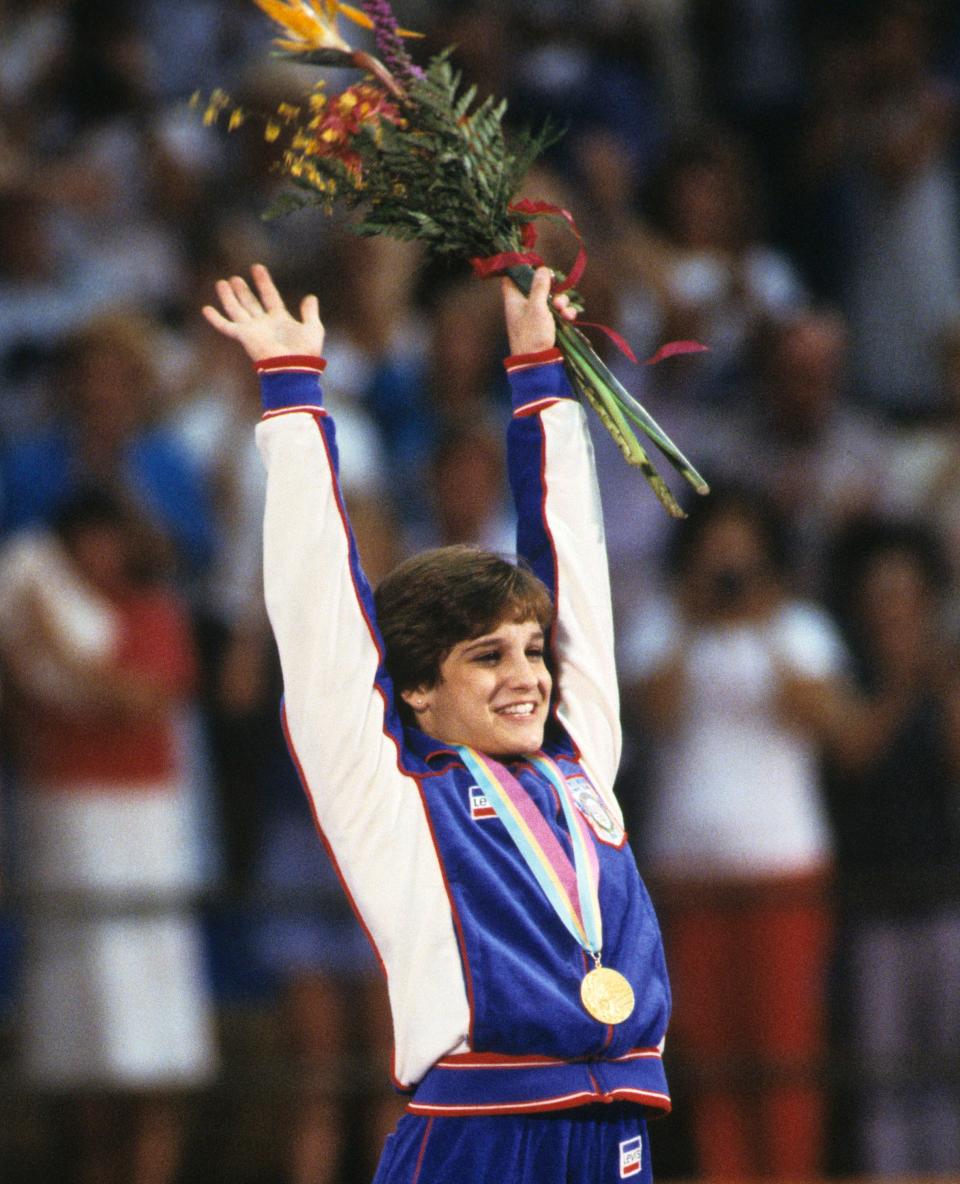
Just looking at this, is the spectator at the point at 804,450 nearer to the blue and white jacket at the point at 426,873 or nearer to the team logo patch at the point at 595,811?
the team logo patch at the point at 595,811

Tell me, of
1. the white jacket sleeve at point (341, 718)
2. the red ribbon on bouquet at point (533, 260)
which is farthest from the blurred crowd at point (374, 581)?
the white jacket sleeve at point (341, 718)

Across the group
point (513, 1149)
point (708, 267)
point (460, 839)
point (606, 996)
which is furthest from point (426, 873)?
point (708, 267)

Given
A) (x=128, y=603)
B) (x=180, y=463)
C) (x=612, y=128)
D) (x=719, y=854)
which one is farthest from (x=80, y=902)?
(x=612, y=128)

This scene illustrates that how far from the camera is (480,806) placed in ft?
12.3

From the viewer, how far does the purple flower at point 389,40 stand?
402 cm

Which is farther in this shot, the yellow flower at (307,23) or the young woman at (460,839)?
the yellow flower at (307,23)

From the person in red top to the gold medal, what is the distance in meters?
3.46

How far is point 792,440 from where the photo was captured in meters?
8.05

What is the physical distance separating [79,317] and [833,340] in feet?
9.49

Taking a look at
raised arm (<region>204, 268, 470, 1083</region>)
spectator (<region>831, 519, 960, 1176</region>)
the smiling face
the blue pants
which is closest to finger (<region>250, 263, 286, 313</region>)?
raised arm (<region>204, 268, 470, 1083</region>)

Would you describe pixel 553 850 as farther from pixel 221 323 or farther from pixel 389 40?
pixel 389 40

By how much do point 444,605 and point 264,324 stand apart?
616 millimetres

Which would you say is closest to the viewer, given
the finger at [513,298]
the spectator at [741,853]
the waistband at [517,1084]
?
the waistband at [517,1084]

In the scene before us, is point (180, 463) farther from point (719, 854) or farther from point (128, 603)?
point (719, 854)
